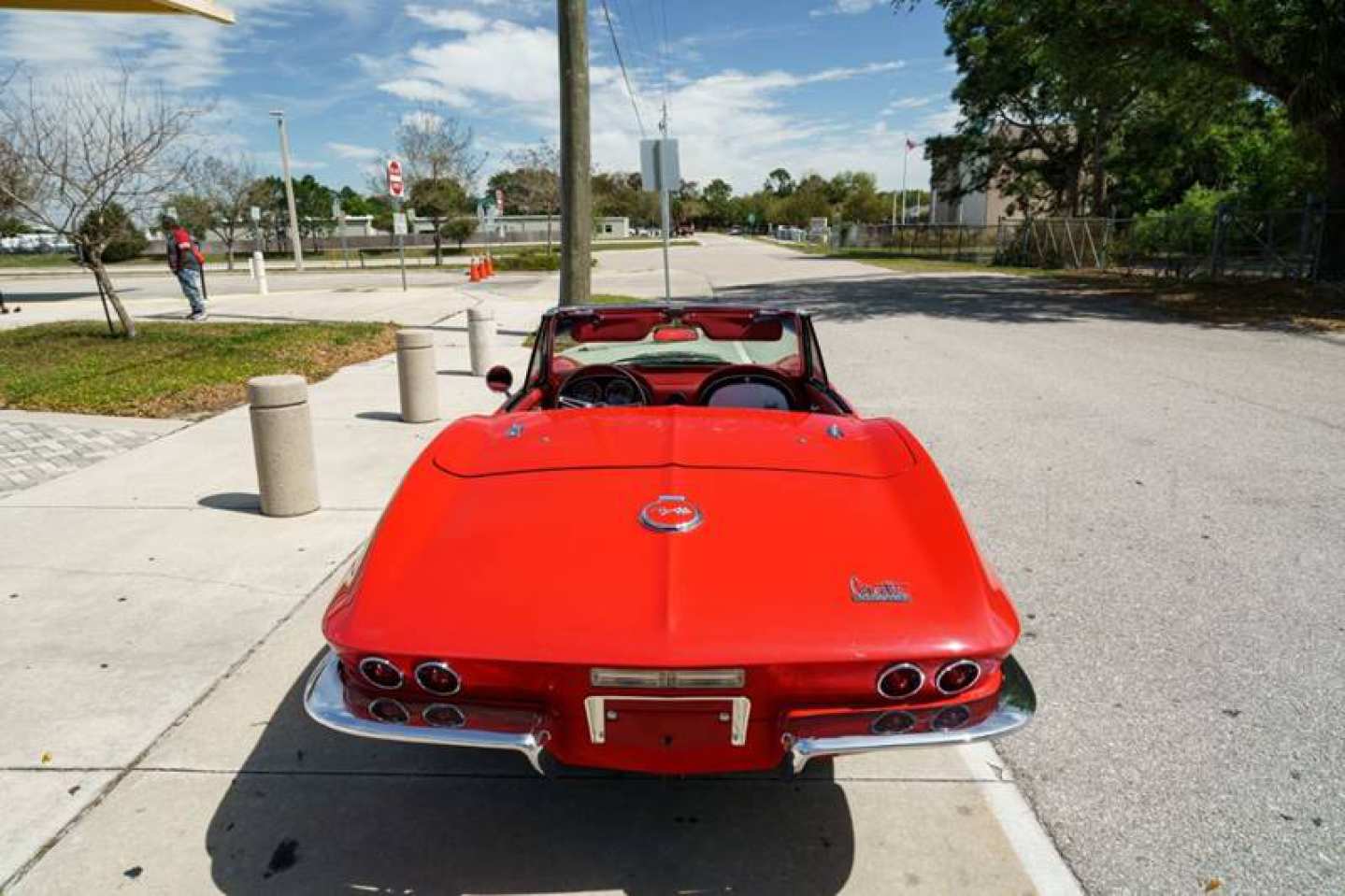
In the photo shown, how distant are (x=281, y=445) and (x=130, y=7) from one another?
549cm

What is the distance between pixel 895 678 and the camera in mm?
1907

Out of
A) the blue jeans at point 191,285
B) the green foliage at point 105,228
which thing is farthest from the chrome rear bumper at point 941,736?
the blue jeans at point 191,285

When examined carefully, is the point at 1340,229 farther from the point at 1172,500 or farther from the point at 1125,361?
the point at 1172,500

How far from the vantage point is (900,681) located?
75.2 inches

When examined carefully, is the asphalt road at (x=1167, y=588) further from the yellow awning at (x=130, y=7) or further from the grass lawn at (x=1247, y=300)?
the yellow awning at (x=130, y=7)

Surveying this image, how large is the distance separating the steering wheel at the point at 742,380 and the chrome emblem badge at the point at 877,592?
1.42 m

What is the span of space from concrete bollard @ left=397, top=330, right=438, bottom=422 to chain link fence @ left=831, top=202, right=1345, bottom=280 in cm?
1935

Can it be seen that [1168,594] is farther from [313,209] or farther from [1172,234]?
[313,209]

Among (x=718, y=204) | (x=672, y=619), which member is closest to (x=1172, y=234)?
(x=672, y=619)

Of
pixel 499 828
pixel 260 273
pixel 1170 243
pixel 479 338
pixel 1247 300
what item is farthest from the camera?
pixel 1170 243

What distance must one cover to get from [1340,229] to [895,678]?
837 inches

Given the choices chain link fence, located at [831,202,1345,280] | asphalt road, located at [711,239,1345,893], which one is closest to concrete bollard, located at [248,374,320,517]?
asphalt road, located at [711,239,1345,893]

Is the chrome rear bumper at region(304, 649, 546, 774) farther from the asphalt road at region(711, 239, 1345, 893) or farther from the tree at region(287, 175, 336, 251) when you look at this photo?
the tree at region(287, 175, 336, 251)

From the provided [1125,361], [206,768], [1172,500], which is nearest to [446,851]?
[206,768]
